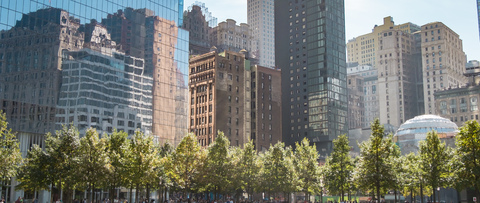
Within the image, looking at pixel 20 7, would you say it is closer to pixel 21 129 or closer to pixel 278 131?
pixel 21 129

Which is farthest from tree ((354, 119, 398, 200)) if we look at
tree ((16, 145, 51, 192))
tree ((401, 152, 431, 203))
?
tree ((16, 145, 51, 192))


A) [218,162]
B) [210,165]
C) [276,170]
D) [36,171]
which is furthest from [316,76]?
[36,171]

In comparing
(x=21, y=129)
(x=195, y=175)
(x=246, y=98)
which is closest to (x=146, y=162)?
(x=195, y=175)

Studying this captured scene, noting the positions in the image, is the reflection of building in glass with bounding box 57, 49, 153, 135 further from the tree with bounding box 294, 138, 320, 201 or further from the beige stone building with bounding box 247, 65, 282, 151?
the beige stone building with bounding box 247, 65, 282, 151

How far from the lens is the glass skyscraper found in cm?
7700

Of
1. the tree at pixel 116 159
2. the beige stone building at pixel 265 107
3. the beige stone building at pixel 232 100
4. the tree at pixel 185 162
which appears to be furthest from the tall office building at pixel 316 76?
the tree at pixel 116 159

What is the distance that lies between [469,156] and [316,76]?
132 m

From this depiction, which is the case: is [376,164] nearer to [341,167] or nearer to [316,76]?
[341,167]

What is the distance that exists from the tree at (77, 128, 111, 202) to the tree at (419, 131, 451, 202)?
39734 millimetres

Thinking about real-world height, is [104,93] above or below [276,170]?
above

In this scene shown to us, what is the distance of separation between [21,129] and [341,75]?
136 metres

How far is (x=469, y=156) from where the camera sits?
5578 cm

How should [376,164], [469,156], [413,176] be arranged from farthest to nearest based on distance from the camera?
[413,176] → [376,164] → [469,156]

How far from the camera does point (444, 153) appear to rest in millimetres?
65000
